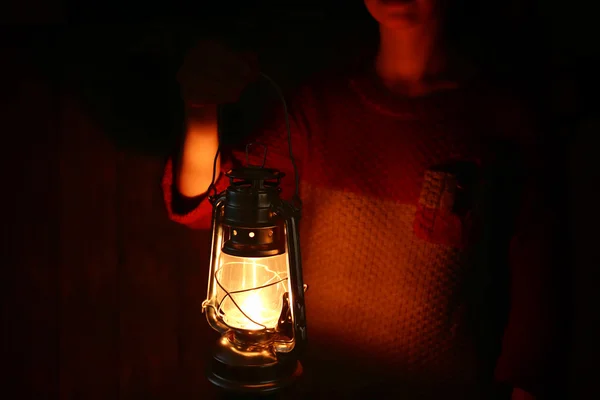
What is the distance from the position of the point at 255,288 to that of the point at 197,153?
→ 339 millimetres

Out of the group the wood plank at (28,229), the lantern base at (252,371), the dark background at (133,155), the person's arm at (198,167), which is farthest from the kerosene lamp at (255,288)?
the wood plank at (28,229)

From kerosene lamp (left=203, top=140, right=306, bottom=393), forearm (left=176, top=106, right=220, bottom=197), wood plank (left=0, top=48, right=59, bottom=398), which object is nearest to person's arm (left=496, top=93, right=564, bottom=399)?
kerosene lamp (left=203, top=140, right=306, bottom=393)

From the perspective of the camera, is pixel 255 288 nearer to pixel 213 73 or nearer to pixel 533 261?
pixel 213 73

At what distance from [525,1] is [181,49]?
2.68 feet

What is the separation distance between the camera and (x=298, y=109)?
133 cm

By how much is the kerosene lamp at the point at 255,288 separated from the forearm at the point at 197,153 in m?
0.19

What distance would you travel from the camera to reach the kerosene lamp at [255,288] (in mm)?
991

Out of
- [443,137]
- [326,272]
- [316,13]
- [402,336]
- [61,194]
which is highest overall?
[316,13]

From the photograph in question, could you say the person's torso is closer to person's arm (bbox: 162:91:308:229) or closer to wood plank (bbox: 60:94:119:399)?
person's arm (bbox: 162:91:308:229)

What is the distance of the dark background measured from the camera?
1.33 meters

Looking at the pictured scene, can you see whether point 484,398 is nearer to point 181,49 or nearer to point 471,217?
point 471,217

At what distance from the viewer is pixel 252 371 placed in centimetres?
100

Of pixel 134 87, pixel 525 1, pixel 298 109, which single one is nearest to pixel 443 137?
pixel 298 109

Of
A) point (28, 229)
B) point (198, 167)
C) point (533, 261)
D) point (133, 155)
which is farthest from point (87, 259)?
point (533, 261)
